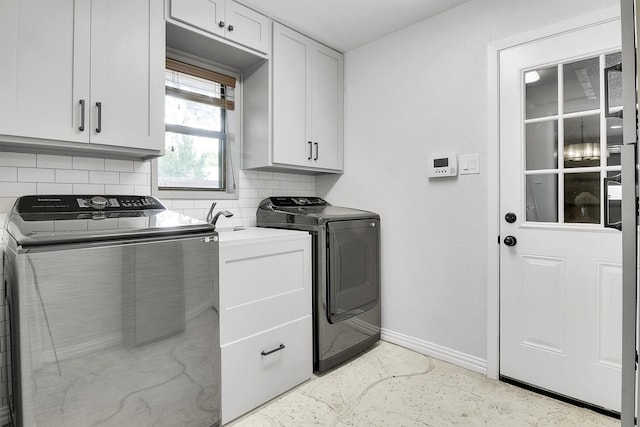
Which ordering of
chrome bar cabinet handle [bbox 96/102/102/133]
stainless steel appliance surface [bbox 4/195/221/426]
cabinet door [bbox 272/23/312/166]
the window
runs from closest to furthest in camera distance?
stainless steel appliance surface [bbox 4/195/221/426]
chrome bar cabinet handle [bbox 96/102/102/133]
the window
cabinet door [bbox 272/23/312/166]

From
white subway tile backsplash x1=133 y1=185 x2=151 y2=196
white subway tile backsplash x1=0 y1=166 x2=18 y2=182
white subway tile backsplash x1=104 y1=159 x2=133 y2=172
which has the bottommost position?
white subway tile backsplash x1=133 y1=185 x2=151 y2=196

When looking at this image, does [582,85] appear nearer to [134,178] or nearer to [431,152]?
[431,152]

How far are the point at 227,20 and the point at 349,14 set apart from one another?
2.85 feet

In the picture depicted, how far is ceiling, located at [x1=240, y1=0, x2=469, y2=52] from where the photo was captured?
7.46 feet

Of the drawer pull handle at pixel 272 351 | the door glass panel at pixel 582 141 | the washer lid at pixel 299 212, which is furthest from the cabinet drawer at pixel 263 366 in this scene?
the door glass panel at pixel 582 141

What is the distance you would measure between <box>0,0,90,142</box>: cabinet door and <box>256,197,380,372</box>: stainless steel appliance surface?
135cm

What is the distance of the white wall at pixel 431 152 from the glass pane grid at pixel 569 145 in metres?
0.26

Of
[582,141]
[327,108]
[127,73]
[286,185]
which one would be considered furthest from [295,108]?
[582,141]

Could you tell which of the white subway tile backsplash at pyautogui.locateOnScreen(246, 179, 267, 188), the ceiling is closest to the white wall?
the ceiling

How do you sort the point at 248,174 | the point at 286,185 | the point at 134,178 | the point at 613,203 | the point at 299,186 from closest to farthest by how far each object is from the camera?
1. the point at 613,203
2. the point at 134,178
3. the point at 248,174
4. the point at 286,185
5. the point at 299,186

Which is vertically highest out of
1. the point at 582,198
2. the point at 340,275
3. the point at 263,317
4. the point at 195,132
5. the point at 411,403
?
the point at 195,132

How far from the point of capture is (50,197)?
1724 mm

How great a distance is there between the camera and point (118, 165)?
2.01m

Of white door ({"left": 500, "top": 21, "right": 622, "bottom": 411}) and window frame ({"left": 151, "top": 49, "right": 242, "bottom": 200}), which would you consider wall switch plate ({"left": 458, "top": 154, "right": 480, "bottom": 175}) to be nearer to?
white door ({"left": 500, "top": 21, "right": 622, "bottom": 411})
